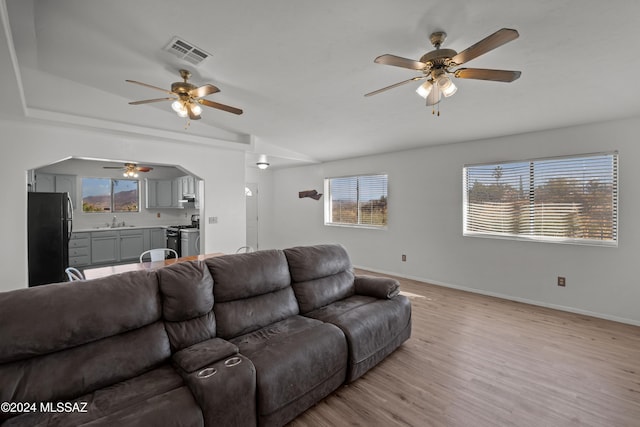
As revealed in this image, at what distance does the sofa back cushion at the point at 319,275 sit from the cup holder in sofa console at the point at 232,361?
93 cm

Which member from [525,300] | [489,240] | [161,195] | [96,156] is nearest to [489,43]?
[489,240]

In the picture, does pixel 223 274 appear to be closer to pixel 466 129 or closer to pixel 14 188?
pixel 14 188

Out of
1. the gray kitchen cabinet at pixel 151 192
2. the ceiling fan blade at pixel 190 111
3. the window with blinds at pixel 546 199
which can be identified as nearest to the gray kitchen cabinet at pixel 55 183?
the gray kitchen cabinet at pixel 151 192

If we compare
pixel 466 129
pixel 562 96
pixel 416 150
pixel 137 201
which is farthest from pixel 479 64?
pixel 137 201

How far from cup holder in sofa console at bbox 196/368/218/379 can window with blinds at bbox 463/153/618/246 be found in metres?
4.29

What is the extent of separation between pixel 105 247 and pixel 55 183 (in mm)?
1705

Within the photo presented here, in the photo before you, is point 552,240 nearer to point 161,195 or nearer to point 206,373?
point 206,373

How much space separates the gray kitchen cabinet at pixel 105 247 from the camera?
20.6 feet

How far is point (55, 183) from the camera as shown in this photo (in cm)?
618

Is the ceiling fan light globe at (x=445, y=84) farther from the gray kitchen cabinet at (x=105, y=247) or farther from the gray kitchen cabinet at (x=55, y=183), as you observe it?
the gray kitchen cabinet at (x=55, y=183)

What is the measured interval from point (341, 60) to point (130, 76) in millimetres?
2469

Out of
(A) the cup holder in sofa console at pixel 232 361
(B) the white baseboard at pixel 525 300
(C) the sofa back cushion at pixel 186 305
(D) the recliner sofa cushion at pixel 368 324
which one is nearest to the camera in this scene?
(A) the cup holder in sofa console at pixel 232 361

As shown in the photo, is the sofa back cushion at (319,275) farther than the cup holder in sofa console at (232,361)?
Yes

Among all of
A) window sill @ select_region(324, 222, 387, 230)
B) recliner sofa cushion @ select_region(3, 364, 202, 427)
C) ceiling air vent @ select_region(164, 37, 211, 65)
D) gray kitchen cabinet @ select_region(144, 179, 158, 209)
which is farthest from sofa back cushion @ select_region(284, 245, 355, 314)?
gray kitchen cabinet @ select_region(144, 179, 158, 209)
